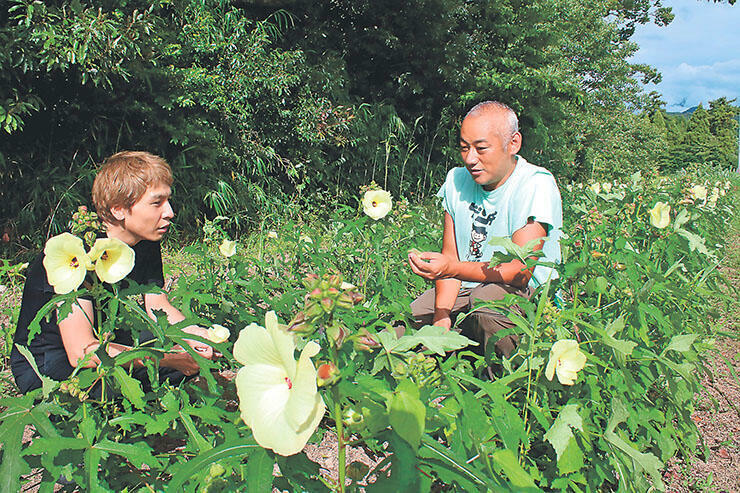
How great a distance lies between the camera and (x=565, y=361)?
1429 millimetres

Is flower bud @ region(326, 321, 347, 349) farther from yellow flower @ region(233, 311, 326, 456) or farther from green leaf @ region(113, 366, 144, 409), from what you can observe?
green leaf @ region(113, 366, 144, 409)

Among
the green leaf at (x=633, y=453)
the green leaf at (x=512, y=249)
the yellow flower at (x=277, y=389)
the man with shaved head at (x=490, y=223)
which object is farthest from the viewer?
the man with shaved head at (x=490, y=223)

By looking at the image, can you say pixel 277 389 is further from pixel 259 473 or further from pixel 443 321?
pixel 443 321

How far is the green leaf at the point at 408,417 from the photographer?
0.75 m

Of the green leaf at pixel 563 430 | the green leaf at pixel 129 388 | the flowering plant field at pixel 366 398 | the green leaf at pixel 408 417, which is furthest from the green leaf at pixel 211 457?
A: the green leaf at pixel 563 430

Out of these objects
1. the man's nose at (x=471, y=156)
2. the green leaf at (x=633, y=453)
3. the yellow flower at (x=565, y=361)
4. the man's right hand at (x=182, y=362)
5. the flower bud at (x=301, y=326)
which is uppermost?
the man's nose at (x=471, y=156)

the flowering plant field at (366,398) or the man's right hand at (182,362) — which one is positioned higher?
the flowering plant field at (366,398)

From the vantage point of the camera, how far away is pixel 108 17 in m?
3.95

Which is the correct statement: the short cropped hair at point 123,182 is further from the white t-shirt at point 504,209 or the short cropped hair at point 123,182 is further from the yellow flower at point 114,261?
the white t-shirt at point 504,209

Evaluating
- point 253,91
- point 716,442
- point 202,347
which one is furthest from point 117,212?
point 253,91

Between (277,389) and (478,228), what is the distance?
1901 millimetres

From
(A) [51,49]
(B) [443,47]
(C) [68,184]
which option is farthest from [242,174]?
(B) [443,47]

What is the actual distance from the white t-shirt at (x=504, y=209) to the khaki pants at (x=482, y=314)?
11 cm

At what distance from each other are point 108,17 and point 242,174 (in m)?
1.90
